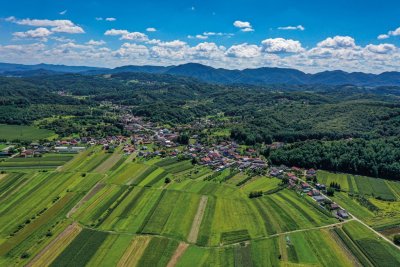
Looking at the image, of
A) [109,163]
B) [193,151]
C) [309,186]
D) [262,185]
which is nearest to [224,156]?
[193,151]

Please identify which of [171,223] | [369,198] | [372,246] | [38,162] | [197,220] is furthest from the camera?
[38,162]

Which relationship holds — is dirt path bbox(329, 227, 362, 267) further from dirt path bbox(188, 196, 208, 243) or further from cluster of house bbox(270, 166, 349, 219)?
dirt path bbox(188, 196, 208, 243)

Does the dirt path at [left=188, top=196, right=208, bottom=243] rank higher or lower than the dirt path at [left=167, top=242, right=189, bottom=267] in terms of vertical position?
higher

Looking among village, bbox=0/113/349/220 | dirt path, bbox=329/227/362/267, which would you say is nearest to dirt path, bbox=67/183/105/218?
village, bbox=0/113/349/220

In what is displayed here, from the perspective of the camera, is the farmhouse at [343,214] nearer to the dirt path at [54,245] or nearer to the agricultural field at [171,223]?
the agricultural field at [171,223]

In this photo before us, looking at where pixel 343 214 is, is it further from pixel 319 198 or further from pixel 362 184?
pixel 362 184

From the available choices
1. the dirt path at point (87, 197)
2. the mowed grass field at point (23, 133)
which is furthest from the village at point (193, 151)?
the dirt path at point (87, 197)
